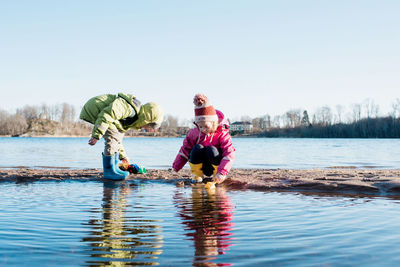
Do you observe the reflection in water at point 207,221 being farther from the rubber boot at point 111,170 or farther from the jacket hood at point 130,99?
the jacket hood at point 130,99

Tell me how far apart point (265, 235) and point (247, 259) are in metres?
0.59

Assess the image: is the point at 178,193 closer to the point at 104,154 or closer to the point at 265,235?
the point at 104,154

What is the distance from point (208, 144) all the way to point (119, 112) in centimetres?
193

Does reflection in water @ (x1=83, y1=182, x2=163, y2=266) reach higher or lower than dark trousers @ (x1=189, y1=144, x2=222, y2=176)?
lower

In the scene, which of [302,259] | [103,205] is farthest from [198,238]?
[103,205]

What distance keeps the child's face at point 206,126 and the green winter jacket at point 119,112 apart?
1.84m

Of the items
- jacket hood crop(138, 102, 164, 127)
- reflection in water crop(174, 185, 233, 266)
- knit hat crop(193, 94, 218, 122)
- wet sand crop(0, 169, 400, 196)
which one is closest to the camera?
reflection in water crop(174, 185, 233, 266)

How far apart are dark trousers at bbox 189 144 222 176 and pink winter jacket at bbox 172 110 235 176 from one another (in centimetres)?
11

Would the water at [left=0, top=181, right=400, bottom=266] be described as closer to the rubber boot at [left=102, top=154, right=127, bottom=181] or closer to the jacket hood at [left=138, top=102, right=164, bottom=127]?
the rubber boot at [left=102, top=154, right=127, bottom=181]

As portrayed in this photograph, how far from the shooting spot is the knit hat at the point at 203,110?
4930 millimetres

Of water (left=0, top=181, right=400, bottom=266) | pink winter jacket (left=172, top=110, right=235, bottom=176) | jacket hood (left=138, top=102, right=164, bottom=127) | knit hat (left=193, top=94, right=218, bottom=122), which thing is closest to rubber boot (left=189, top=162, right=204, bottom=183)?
pink winter jacket (left=172, top=110, right=235, bottom=176)

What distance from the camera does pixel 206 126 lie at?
4.98 meters

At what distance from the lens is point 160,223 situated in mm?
3240

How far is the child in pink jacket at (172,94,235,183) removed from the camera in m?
4.93
